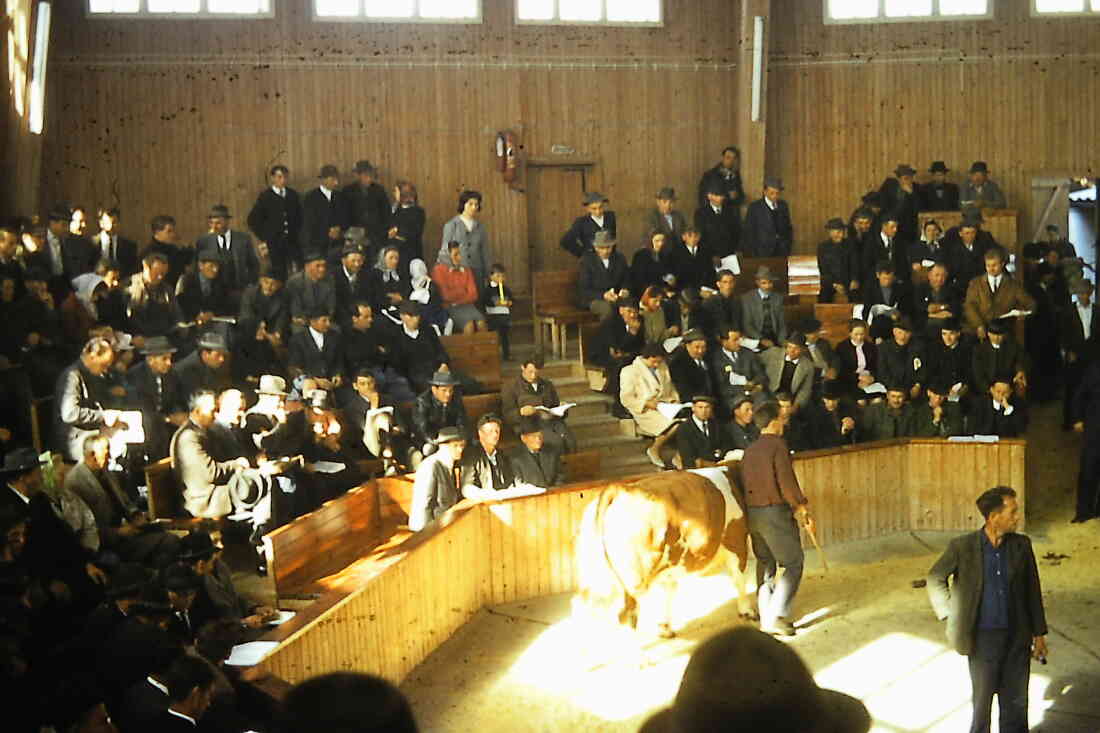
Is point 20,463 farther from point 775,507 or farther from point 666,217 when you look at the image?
point 666,217

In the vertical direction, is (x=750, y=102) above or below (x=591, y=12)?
below

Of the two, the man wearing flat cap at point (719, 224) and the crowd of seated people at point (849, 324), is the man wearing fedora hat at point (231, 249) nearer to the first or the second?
the crowd of seated people at point (849, 324)

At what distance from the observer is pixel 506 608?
10453mm

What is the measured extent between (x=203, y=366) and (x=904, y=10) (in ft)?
37.9

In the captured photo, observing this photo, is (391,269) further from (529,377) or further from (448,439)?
(448,439)

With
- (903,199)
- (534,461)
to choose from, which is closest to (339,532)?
(534,461)

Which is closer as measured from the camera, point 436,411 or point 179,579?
point 179,579

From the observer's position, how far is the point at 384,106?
55.9 ft

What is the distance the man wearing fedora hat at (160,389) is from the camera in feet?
34.5

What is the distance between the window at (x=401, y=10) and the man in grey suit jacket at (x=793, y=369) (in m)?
6.59

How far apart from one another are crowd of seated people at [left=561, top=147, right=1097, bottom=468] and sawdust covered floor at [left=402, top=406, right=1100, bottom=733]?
1675mm

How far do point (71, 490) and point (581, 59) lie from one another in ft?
35.3

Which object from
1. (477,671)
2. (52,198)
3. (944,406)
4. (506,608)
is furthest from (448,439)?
(52,198)

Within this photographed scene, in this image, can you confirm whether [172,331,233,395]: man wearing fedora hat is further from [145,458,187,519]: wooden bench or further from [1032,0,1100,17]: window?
[1032,0,1100,17]: window
